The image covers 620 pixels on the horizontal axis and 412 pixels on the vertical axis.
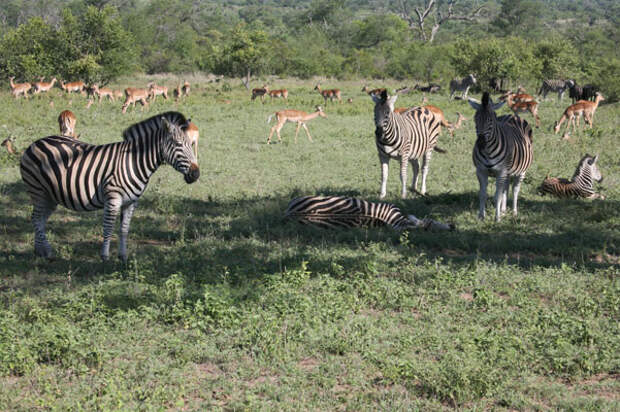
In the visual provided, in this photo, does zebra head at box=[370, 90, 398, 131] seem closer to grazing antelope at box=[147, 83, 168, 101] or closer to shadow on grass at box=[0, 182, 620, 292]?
shadow on grass at box=[0, 182, 620, 292]

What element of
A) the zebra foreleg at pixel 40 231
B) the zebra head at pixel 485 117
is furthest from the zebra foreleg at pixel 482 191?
the zebra foreleg at pixel 40 231

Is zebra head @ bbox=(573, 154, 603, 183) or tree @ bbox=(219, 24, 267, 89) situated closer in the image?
zebra head @ bbox=(573, 154, 603, 183)

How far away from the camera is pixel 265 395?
14.8 ft

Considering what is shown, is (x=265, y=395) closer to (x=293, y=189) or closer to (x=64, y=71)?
(x=293, y=189)

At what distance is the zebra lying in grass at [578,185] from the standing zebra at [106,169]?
7.20m

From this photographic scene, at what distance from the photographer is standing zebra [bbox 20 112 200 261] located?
24.0 ft

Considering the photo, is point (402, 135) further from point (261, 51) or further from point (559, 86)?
point (261, 51)

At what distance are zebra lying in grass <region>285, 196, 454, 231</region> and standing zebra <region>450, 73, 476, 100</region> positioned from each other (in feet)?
Answer: 88.8

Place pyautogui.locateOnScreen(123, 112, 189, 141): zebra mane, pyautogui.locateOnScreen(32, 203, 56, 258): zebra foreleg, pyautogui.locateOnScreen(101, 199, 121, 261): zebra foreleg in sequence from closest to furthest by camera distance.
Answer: pyautogui.locateOnScreen(101, 199, 121, 261): zebra foreleg → pyautogui.locateOnScreen(123, 112, 189, 141): zebra mane → pyautogui.locateOnScreen(32, 203, 56, 258): zebra foreleg

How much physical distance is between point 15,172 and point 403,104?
2105cm

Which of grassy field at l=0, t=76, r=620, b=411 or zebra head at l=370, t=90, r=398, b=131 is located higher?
zebra head at l=370, t=90, r=398, b=131

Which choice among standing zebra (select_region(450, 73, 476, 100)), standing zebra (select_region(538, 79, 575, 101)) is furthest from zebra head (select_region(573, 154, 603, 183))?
standing zebra (select_region(538, 79, 575, 101))

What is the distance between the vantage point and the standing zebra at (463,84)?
35.0m

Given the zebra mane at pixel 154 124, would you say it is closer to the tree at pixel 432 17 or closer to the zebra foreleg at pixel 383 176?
the zebra foreleg at pixel 383 176
